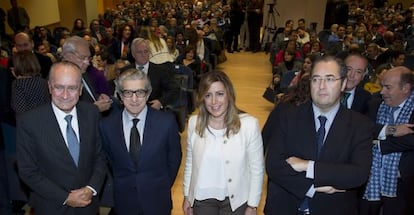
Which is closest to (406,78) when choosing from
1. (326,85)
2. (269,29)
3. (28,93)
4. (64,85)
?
→ (326,85)

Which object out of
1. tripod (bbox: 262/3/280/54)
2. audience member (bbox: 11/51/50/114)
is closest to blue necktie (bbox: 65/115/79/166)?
audience member (bbox: 11/51/50/114)

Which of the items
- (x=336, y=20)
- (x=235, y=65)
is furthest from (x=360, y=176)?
(x=336, y=20)

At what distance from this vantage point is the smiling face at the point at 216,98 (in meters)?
2.22

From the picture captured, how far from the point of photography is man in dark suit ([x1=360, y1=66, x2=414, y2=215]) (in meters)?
2.55

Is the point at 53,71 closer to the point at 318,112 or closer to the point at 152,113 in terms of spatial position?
the point at 152,113

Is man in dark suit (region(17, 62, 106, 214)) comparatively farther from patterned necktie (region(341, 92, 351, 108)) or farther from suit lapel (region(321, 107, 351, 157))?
patterned necktie (region(341, 92, 351, 108))

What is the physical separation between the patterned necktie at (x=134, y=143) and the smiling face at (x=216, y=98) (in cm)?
47

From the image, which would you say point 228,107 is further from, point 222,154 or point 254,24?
point 254,24

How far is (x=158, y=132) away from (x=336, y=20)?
12.9m

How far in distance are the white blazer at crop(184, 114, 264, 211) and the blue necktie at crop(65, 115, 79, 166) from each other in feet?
2.18

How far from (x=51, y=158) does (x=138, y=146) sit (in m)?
0.49

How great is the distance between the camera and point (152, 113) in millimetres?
2396

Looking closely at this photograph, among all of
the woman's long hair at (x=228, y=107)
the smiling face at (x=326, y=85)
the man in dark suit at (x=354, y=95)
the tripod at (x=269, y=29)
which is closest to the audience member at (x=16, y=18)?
the tripod at (x=269, y=29)

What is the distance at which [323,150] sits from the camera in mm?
2006
